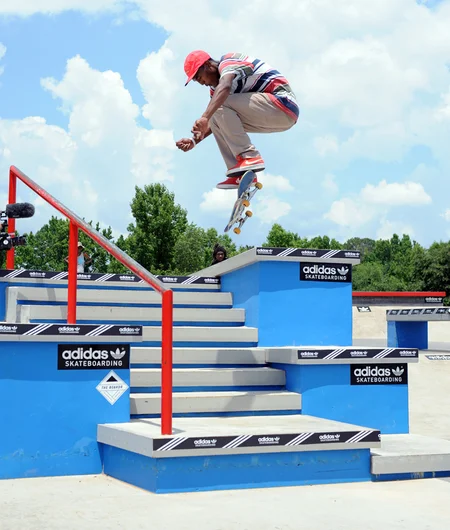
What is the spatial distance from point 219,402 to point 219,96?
2.58 meters

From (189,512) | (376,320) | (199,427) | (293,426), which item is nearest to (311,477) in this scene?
(293,426)

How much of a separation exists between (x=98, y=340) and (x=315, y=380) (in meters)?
1.98

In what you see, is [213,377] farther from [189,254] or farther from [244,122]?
[189,254]

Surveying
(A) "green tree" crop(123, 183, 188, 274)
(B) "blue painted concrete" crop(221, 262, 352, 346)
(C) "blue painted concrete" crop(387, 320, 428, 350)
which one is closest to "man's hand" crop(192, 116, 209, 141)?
(B) "blue painted concrete" crop(221, 262, 352, 346)

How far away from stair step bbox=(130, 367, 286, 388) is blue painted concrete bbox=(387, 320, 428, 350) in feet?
45.0

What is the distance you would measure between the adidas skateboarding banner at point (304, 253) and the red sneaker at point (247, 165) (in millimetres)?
1233

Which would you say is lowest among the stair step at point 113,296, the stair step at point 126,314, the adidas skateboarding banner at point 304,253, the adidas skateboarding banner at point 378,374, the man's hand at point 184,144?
the adidas skateboarding banner at point 378,374

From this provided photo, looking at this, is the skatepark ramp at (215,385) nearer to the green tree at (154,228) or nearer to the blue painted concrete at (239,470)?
the blue painted concrete at (239,470)

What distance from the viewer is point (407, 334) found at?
65.5 ft

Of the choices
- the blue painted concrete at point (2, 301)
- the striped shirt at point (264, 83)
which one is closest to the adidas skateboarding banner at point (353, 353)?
the striped shirt at point (264, 83)

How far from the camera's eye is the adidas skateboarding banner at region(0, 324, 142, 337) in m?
5.62

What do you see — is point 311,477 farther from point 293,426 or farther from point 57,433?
point 57,433

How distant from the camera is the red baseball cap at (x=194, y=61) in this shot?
632cm

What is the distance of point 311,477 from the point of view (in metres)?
5.32
